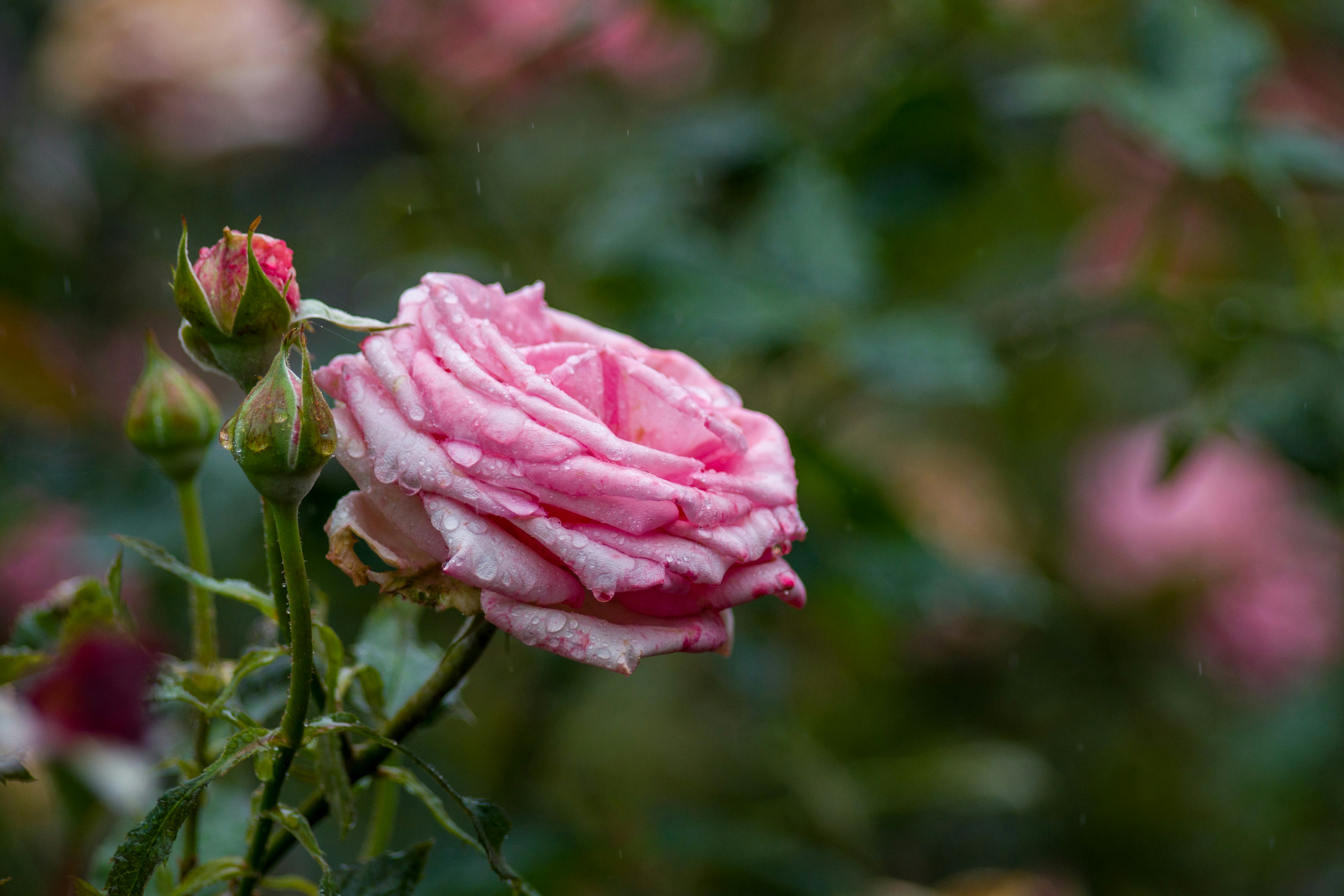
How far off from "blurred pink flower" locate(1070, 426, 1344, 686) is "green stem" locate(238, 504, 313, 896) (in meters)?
1.50

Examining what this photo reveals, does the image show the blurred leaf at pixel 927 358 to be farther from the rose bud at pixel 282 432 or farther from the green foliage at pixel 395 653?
the rose bud at pixel 282 432

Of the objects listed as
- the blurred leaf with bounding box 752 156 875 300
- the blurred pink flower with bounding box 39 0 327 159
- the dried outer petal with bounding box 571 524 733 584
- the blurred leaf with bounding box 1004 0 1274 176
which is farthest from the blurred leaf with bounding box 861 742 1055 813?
the blurred pink flower with bounding box 39 0 327 159

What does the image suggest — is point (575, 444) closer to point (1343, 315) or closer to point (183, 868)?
point (183, 868)

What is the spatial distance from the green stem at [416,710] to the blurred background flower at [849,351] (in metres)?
0.11

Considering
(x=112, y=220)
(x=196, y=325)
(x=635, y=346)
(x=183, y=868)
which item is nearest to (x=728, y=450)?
(x=635, y=346)

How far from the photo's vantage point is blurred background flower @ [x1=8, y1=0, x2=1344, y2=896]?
1062mm

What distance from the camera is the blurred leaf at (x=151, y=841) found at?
0.43 meters

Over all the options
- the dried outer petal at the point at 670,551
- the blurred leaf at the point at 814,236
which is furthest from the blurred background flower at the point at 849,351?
the dried outer petal at the point at 670,551

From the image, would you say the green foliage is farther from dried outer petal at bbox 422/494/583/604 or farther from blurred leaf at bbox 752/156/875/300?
blurred leaf at bbox 752/156/875/300

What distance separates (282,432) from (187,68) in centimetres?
120

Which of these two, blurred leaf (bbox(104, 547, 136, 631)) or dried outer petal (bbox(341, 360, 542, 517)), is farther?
blurred leaf (bbox(104, 547, 136, 631))

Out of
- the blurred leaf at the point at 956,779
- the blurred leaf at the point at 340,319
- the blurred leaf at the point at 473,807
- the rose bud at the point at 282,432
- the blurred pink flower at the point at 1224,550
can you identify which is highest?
the blurred leaf at the point at 340,319

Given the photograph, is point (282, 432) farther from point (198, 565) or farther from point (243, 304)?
point (198, 565)

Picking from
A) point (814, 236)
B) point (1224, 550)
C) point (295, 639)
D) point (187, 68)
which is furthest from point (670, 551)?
point (1224, 550)
